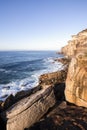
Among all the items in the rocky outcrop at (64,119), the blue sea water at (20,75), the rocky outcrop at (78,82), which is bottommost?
the blue sea water at (20,75)

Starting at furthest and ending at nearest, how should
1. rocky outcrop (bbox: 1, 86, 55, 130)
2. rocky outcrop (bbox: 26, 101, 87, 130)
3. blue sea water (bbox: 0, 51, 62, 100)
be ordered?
blue sea water (bbox: 0, 51, 62, 100), rocky outcrop (bbox: 1, 86, 55, 130), rocky outcrop (bbox: 26, 101, 87, 130)

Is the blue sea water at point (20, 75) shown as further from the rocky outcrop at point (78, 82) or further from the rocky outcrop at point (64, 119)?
the rocky outcrop at point (64, 119)

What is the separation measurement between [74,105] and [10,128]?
3.91 metres

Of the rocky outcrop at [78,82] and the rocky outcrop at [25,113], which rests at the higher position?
the rocky outcrop at [78,82]

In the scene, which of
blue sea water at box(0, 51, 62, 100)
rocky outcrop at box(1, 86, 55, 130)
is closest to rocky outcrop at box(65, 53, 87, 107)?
rocky outcrop at box(1, 86, 55, 130)

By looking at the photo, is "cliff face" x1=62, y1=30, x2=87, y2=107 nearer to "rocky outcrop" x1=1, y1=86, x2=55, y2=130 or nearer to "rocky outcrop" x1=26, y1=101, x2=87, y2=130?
"rocky outcrop" x1=26, y1=101, x2=87, y2=130

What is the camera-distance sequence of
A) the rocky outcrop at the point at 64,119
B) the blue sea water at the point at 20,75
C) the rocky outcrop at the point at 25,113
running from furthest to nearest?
the blue sea water at the point at 20,75
the rocky outcrop at the point at 25,113
the rocky outcrop at the point at 64,119

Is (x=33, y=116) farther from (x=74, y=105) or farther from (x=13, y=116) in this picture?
(x=74, y=105)

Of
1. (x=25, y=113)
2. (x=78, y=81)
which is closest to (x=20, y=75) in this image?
(x=78, y=81)

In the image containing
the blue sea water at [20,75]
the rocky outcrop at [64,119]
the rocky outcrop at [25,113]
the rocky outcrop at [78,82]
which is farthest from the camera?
the blue sea water at [20,75]

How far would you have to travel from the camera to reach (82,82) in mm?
10055

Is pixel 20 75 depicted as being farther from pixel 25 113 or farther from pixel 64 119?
pixel 64 119

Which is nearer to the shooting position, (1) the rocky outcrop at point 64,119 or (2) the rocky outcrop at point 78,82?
(1) the rocky outcrop at point 64,119

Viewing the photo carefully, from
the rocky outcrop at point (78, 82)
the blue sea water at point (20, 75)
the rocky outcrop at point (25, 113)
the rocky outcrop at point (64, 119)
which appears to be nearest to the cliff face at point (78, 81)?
the rocky outcrop at point (78, 82)
